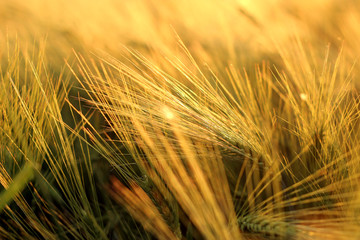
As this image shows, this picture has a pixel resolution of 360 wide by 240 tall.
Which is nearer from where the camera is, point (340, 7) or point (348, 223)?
point (348, 223)

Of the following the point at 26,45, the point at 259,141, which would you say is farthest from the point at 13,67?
the point at 259,141

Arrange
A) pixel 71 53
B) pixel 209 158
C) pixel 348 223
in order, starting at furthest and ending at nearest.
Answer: pixel 71 53, pixel 209 158, pixel 348 223

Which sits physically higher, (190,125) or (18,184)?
(190,125)

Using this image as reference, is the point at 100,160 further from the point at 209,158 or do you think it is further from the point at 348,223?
the point at 348,223

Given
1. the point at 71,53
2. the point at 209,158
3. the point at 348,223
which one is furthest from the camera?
the point at 71,53

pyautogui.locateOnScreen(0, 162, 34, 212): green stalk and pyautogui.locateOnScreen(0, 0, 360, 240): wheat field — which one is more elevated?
pyautogui.locateOnScreen(0, 0, 360, 240): wheat field

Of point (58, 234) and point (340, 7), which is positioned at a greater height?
point (340, 7)

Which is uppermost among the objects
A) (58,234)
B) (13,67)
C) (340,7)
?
(340,7)

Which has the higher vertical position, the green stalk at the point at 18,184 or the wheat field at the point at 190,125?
the wheat field at the point at 190,125
